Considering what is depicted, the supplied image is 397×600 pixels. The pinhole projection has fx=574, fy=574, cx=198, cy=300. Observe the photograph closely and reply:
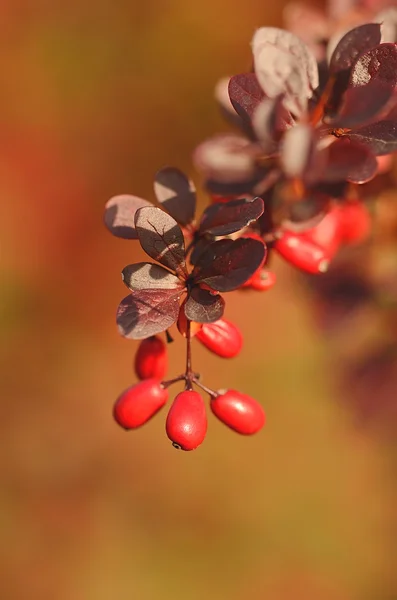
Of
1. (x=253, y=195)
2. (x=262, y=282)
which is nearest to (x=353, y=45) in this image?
(x=253, y=195)

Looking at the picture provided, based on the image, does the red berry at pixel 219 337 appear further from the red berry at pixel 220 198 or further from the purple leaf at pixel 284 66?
the purple leaf at pixel 284 66

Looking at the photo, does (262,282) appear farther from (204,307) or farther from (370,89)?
(370,89)

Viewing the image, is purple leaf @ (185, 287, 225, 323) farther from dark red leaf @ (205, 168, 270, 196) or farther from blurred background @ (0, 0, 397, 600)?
blurred background @ (0, 0, 397, 600)

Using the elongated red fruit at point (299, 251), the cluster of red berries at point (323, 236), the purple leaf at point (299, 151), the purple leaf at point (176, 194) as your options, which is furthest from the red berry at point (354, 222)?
the purple leaf at point (299, 151)

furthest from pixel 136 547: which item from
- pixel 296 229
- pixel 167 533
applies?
pixel 296 229

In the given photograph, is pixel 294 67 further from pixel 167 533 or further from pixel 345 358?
pixel 167 533

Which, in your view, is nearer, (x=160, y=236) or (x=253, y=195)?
(x=160, y=236)
